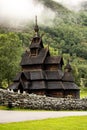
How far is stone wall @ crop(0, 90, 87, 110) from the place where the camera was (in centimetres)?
4741

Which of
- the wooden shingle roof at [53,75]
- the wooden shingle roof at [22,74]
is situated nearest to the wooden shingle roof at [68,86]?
the wooden shingle roof at [53,75]

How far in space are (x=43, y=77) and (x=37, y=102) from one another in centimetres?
1969

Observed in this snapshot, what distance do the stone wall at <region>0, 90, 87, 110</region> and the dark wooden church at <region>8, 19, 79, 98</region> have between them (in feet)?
42.9

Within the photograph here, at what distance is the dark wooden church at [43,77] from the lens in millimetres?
69581

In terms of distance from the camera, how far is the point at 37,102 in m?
50.7

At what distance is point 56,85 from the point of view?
7019cm

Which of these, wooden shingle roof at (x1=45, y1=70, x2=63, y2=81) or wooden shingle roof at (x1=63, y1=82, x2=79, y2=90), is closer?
wooden shingle roof at (x1=45, y1=70, x2=63, y2=81)

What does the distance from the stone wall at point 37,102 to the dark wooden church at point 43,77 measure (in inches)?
515

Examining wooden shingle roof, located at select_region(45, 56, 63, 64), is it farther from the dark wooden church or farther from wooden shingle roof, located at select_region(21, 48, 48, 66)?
wooden shingle roof, located at select_region(21, 48, 48, 66)

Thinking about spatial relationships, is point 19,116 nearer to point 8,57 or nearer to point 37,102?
point 37,102

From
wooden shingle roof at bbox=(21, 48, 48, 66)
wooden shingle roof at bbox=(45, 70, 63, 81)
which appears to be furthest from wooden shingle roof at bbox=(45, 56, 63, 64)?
wooden shingle roof at bbox=(45, 70, 63, 81)

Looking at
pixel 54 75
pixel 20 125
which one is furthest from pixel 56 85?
pixel 20 125

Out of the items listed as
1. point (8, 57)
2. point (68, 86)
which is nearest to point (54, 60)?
point (68, 86)

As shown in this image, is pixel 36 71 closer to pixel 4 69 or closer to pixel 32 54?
pixel 32 54
